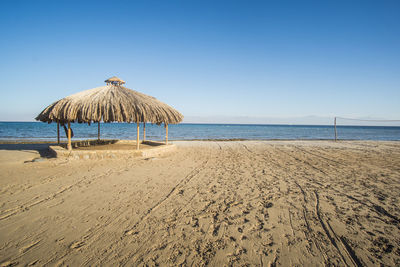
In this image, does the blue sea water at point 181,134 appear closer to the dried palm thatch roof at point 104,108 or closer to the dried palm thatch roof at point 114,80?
the dried palm thatch roof at point 114,80

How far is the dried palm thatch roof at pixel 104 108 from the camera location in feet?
24.8

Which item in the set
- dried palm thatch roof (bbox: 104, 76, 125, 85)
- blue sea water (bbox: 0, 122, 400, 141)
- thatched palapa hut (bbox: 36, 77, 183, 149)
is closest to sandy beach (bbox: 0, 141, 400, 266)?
thatched palapa hut (bbox: 36, 77, 183, 149)

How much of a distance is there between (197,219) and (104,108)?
6195 mm

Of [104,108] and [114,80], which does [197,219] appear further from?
[114,80]

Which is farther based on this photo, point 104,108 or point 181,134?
point 181,134

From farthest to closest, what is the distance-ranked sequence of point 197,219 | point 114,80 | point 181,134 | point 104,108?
point 181,134, point 114,80, point 104,108, point 197,219

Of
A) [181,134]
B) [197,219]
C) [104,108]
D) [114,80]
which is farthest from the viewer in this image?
[181,134]

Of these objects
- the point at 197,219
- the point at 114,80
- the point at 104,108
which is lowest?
the point at 197,219

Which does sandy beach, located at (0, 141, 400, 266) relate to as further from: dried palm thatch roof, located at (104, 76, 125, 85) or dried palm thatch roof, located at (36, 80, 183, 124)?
dried palm thatch roof, located at (104, 76, 125, 85)

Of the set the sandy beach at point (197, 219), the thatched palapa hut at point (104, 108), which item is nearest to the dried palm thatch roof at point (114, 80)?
the thatched palapa hut at point (104, 108)

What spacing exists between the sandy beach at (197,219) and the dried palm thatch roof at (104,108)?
2525mm

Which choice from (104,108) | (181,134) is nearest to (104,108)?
(104,108)

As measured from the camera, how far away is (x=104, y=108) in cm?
769

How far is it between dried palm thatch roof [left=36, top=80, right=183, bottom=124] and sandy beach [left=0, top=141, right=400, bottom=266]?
8.28 feet
